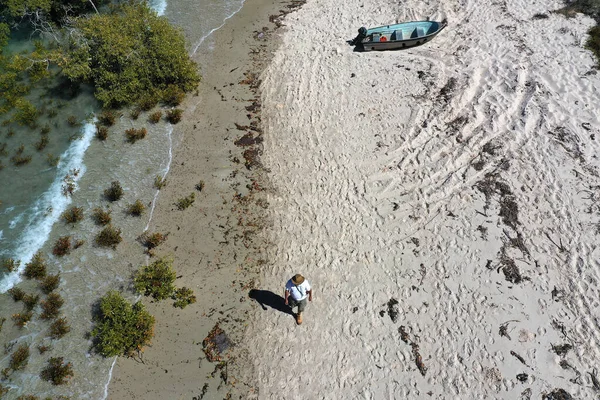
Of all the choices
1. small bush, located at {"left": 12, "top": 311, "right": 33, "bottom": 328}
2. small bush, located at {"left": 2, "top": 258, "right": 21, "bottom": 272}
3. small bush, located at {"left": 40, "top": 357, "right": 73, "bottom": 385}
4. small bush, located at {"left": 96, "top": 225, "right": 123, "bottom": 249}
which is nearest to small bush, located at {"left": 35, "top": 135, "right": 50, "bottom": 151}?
small bush, located at {"left": 2, "top": 258, "right": 21, "bottom": 272}

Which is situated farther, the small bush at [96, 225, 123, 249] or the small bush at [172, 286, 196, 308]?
the small bush at [96, 225, 123, 249]

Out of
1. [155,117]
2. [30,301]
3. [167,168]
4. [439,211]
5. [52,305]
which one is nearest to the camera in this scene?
[52,305]

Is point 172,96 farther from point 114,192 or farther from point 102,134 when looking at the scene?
point 114,192

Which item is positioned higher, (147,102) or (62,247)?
(147,102)

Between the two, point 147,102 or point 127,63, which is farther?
point 127,63

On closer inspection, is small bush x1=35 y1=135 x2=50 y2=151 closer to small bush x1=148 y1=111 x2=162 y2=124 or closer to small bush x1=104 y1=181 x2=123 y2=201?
small bush x1=104 y1=181 x2=123 y2=201

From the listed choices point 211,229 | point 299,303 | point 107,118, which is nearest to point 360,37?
point 211,229

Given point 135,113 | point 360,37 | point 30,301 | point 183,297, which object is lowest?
point 183,297
